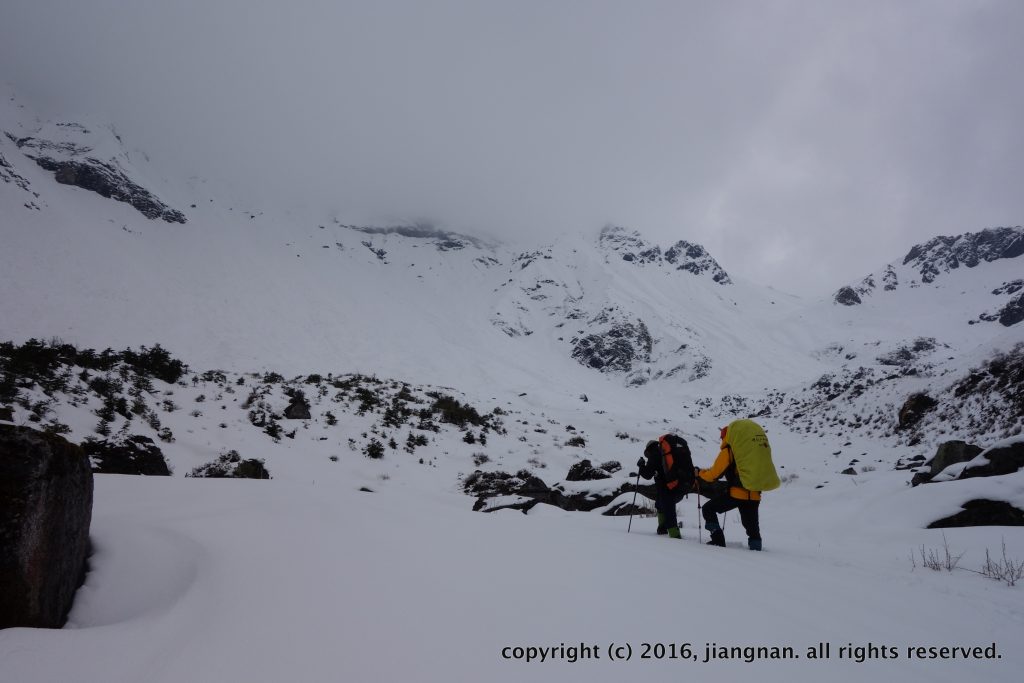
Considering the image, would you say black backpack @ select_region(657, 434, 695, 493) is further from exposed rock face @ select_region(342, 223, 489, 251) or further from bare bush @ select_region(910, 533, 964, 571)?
exposed rock face @ select_region(342, 223, 489, 251)

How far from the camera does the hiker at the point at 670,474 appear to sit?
5.04 m

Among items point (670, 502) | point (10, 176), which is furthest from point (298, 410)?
point (10, 176)

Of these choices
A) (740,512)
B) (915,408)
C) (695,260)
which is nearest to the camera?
(740,512)

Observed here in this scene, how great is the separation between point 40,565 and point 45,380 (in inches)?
349

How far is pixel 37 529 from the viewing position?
1842 mm

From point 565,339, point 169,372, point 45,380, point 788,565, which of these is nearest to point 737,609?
point 788,565

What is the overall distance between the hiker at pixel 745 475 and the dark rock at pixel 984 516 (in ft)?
7.51

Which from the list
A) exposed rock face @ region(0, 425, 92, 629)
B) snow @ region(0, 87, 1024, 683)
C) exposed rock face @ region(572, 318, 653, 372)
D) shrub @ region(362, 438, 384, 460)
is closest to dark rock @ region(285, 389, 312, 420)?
snow @ region(0, 87, 1024, 683)

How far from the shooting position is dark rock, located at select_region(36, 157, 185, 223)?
42.0 meters

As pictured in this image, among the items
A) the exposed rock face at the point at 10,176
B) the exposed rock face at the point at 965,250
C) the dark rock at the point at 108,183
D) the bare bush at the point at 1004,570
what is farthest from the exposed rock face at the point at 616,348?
the exposed rock face at the point at 10,176

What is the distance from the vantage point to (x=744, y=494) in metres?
4.61

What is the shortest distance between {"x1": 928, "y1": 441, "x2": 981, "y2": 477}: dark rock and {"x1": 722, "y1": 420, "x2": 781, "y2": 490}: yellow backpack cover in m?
5.10

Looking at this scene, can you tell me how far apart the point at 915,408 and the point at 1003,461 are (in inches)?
381

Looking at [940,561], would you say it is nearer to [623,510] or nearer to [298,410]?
[623,510]
